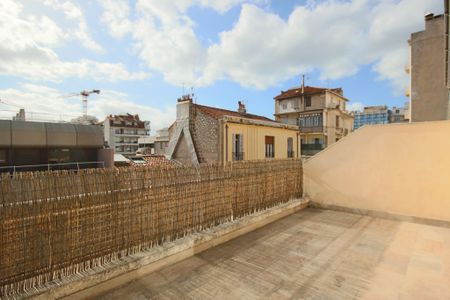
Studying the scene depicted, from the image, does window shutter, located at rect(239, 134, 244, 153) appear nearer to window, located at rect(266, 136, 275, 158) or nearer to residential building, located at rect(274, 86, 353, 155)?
window, located at rect(266, 136, 275, 158)

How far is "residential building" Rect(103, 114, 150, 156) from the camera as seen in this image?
58844mm

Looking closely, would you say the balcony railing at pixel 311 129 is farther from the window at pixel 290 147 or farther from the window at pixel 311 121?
the window at pixel 290 147

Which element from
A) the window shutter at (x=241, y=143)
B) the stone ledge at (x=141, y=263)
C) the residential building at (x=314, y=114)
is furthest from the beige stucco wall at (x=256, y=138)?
the residential building at (x=314, y=114)

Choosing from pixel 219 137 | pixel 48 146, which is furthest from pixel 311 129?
pixel 48 146

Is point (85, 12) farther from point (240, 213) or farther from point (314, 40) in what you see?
point (314, 40)

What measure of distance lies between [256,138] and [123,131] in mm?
53104

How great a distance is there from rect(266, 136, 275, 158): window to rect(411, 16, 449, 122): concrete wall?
10.6 meters

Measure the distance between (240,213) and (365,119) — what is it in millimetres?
85514

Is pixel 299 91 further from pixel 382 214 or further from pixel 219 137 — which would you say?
pixel 382 214

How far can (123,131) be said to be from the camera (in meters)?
61.7

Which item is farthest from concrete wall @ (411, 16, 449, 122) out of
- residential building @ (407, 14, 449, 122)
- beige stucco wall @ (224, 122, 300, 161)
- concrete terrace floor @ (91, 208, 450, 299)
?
concrete terrace floor @ (91, 208, 450, 299)

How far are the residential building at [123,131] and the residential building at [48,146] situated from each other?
42.4 meters

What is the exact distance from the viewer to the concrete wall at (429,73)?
16828 millimetres

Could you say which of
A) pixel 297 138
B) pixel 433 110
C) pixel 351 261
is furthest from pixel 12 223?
pixel 433 110
